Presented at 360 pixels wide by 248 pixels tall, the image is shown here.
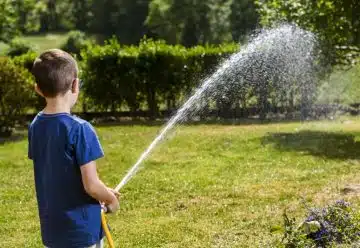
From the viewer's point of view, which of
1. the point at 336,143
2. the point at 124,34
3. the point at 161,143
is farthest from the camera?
the point at 124,34

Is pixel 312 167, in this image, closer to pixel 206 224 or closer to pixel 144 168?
pixel 144 168

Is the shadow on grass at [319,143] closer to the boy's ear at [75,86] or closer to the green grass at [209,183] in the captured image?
the green grass at [209,183]

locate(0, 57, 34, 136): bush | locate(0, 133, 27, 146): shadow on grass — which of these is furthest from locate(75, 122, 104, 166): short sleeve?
locate(0, 57, 34, 136): bush

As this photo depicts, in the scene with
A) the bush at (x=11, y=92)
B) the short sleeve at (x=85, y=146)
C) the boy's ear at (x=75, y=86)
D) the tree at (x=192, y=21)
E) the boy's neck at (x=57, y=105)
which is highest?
the tree at (x=192, y=21)

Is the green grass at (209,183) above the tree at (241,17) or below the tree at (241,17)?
below

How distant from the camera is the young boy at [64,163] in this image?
2.97 meters

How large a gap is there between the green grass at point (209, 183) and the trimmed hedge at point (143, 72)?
2775mm

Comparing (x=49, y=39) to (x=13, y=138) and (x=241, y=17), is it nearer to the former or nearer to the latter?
(x=241, y=17)

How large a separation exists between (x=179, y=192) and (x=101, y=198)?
4383 mm

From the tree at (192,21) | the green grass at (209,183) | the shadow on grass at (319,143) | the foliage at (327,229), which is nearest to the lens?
the foliage at (327,229)

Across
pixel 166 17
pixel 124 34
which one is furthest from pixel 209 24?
pixel 124 34

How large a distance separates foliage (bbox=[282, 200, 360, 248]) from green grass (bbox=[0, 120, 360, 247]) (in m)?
0.65

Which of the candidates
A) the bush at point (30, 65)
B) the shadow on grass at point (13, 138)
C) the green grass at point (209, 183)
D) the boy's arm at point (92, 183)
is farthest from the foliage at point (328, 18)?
the boy's arm at point (92, 183)

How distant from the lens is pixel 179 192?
24.3 feet
